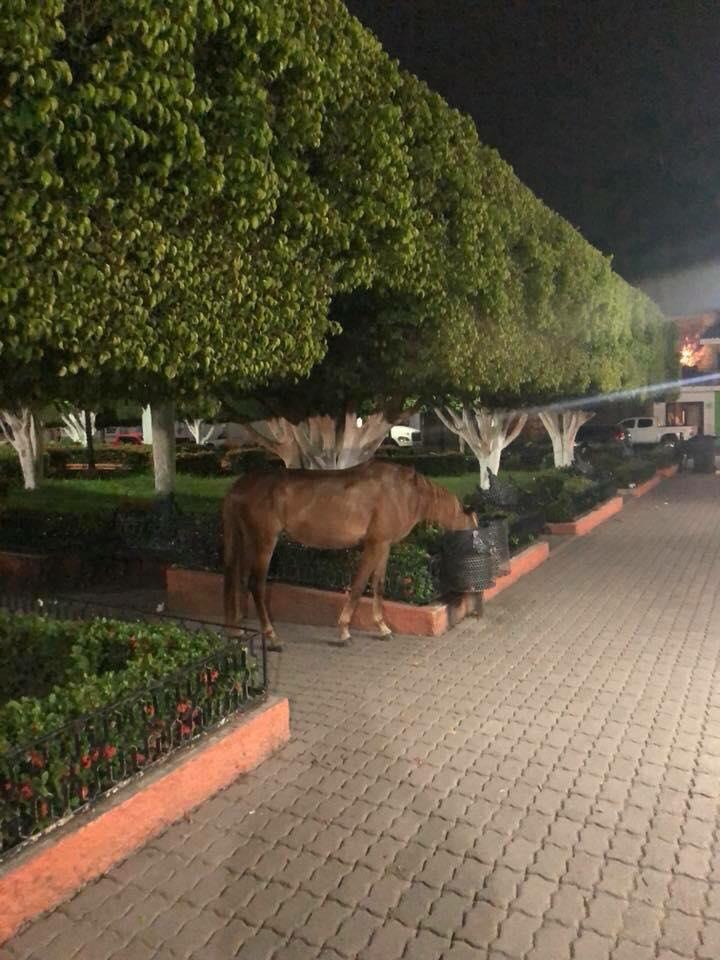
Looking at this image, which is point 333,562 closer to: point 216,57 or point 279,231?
point 279,231

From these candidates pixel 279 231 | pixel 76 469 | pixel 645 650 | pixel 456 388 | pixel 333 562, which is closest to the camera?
pixel 279 231

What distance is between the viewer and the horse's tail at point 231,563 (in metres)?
8.22

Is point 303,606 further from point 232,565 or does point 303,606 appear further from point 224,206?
point 224,206

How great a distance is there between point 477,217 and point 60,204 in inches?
201

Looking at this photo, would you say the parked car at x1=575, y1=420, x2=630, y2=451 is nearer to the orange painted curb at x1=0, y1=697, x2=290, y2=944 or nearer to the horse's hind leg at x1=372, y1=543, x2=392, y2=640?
the horse's hind leg at x1=372, y1=543, x2=392, y2=640

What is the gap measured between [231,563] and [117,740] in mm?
4026

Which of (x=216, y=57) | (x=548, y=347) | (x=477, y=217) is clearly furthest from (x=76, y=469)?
(x=216, y=57)

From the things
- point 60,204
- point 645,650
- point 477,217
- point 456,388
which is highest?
point 477,217

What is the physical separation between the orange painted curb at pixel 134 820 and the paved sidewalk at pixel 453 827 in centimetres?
8

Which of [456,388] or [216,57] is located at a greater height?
[216,57]

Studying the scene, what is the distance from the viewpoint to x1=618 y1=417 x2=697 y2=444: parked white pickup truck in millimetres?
42531

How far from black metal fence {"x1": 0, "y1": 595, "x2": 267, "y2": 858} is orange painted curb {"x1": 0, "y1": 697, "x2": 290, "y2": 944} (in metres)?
0.13

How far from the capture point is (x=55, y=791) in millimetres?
3887

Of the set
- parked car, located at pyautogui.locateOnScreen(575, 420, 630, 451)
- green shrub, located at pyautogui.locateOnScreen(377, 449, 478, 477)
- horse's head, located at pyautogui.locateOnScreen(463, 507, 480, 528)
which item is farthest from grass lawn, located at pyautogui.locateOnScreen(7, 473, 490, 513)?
parked car, located at pyautogui.locateOnScreen(575, 420, 630, 451)
